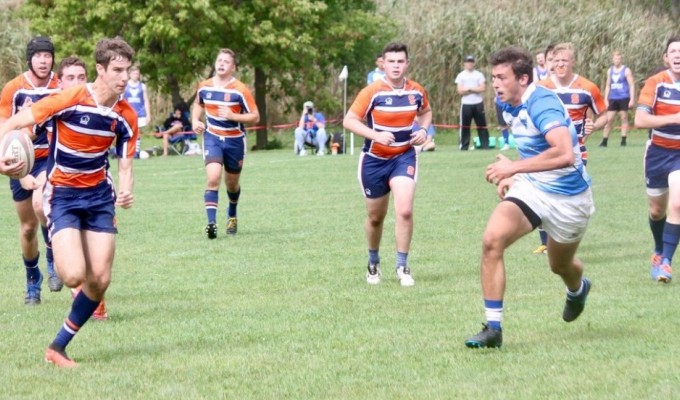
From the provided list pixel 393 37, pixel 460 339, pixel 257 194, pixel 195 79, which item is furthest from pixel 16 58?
pixel 460 339

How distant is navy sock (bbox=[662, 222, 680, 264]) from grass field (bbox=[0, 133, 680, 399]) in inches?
14.5

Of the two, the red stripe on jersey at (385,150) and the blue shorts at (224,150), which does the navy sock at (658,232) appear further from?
the blue shorts at (224,150)

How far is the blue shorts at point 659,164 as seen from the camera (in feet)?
35.4

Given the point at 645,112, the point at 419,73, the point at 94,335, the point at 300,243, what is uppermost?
the point at 645,112

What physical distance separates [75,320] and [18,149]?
1.12 m

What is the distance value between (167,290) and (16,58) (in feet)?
104

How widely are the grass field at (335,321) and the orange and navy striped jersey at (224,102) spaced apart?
1.24 metres

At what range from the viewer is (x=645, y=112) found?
1054 cm

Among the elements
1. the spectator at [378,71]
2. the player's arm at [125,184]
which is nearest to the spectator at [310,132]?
the spectator at [378,71]

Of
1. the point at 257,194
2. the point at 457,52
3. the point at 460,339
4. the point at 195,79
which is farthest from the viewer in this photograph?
the point at 457,52

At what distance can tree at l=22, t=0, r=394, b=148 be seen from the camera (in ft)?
112

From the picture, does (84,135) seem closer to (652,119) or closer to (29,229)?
(29,229)

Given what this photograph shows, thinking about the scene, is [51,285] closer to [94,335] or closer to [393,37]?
[94,335]

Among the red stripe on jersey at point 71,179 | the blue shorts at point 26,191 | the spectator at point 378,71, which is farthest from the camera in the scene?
the spectator at point 378,71
